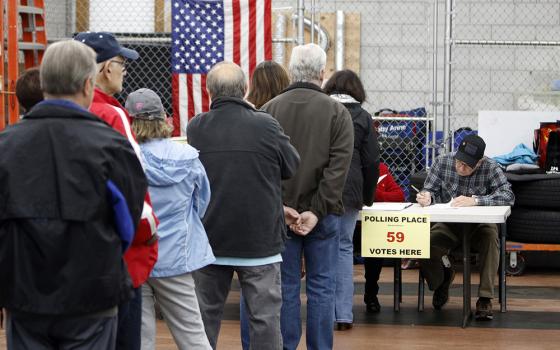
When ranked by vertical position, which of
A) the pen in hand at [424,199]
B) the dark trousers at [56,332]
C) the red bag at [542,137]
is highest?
the red bag at [542,137]

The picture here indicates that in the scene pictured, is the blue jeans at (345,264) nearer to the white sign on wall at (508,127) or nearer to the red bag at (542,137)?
the red bag at (542,137)

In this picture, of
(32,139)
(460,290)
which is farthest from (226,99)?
(460,290)

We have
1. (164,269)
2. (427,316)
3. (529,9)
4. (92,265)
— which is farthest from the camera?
(529,9)

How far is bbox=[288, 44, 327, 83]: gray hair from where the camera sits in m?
5.97

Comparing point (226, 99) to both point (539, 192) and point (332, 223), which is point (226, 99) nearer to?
point (332, 223)

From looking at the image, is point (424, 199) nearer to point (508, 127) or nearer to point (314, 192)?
point (314, 192)

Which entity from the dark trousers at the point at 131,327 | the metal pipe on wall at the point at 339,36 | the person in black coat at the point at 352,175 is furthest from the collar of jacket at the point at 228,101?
the metal pipe on wall at the point at 339,36

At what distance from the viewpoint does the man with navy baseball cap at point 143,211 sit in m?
3.89

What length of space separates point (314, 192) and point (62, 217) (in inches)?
107

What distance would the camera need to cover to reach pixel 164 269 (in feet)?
16.1

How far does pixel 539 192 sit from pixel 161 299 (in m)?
4.97

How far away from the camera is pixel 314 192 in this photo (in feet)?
19.2

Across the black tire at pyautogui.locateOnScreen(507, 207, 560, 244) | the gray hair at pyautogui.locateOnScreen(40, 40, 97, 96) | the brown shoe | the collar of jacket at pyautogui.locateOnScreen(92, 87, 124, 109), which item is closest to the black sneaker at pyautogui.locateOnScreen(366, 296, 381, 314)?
the brown shoe

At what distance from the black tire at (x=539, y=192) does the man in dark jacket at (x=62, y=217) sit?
245 inches
